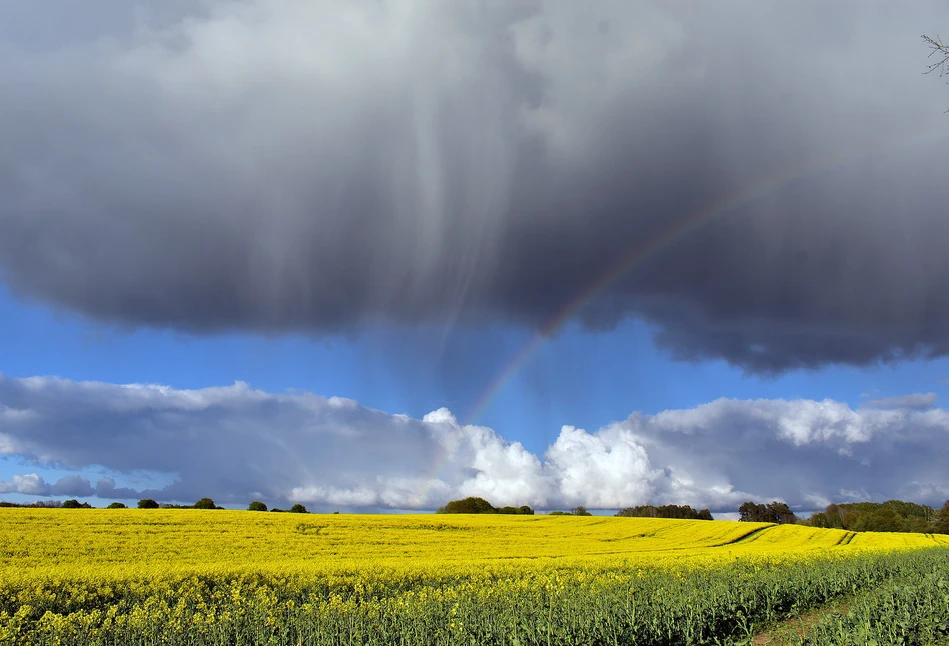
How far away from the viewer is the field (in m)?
13.8

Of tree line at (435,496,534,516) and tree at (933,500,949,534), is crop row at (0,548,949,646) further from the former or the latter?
tree at (933,500,949,534)

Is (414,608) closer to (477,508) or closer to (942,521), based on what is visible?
(477,508)

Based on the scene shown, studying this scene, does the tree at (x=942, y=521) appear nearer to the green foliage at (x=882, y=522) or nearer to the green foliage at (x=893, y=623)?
the green foliage at (x=882, y=522)

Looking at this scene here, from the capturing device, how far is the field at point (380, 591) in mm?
13836

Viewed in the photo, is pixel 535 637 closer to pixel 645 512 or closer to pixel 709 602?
pixel 709 602

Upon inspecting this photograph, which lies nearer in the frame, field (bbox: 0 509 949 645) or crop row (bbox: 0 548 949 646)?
crop row (bbox: 0 548 949 646)

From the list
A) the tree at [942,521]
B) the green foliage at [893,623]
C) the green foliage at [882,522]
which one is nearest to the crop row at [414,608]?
the green foliage at [893,623]

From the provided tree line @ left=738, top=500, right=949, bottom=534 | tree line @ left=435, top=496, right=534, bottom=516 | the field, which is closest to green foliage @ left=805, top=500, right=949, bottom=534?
tree line @ left=738, top=500, right=949, bottom=534

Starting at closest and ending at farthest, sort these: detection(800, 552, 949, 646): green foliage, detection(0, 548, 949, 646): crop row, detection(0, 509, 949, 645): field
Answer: detection(800, 552, 949, 646): green foliage < detection(0, 548, 949, 646): crop row < detection(0, 509, 949, 645): field

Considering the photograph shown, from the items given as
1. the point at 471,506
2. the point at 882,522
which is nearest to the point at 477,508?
the point at 471,506

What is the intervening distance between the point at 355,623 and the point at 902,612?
12.9m

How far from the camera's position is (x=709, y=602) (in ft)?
55.2

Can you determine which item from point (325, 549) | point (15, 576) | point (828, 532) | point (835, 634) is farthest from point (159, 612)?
point (828, 532)

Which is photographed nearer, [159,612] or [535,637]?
[535,637]
